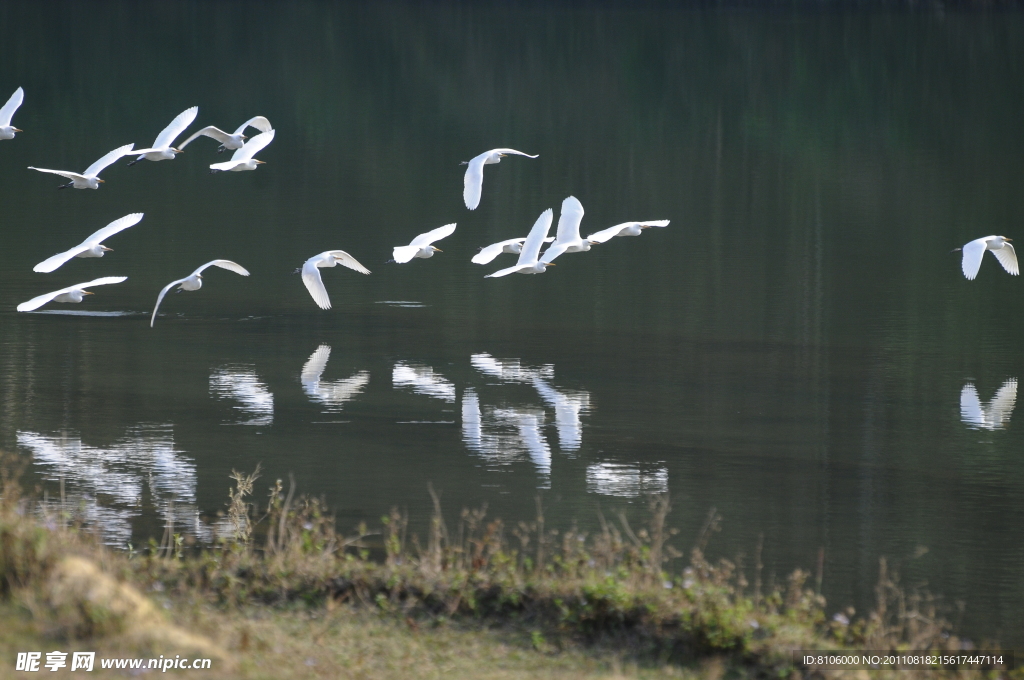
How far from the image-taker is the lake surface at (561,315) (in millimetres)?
12672

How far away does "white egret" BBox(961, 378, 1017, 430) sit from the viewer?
1527 cm

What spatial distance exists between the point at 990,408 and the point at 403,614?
8.80m

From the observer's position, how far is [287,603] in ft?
29.7

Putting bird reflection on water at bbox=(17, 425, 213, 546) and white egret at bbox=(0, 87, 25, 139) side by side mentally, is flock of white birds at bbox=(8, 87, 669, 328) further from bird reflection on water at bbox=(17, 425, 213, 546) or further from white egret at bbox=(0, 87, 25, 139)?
bird reflection on water at bbox=(17, 425, 213, 546)

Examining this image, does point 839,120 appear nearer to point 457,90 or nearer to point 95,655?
point 457,90

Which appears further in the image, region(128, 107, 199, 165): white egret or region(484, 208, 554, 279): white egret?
region(128, 107, 199, 165): white egret

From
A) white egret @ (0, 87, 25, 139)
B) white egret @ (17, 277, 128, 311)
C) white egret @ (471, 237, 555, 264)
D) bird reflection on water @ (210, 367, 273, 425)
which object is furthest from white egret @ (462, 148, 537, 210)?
white egret @ (0, 87, 25, 139)

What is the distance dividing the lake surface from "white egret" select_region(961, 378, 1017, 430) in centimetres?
7

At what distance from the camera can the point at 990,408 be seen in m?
15.8

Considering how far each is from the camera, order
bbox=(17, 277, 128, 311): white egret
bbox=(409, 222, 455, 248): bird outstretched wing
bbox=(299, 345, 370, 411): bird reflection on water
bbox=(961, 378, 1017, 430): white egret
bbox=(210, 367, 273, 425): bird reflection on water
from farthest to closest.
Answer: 1. bbox=(409, 222, 455, 248): bird outstretched wing
2. bbox=(17, 277, 128, 311): white egret
3. bbox=(299, 345, 370, 411): bird reflection on water
4. bbox=(961, 378, 1017, 430): white egret
5. bbox=(210, 367, 273, 425): bird reflection on water

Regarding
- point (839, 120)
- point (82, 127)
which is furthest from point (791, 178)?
point (82, 127)

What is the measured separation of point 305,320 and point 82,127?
76.8ft

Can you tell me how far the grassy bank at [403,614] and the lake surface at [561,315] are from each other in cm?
184

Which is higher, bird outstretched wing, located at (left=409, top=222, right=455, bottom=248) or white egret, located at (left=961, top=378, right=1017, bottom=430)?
bird outstretched wing, located at (left=409, top=222, right=455, bottom=248)
